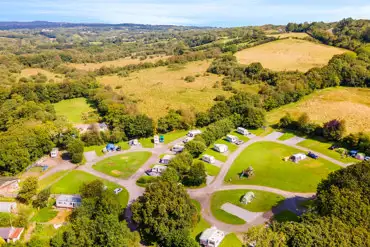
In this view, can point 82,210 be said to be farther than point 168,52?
No

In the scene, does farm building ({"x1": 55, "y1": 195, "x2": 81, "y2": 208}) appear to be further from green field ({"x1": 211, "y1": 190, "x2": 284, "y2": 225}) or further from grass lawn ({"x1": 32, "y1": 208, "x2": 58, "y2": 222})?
green field ({"x1": 211, "y1": 190, "x2": 284, "y2": 225})

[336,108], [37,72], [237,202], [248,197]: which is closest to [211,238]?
[237,202]

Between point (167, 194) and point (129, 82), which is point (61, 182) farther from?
point (129, 82)

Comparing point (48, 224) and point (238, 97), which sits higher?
point (238, 97)

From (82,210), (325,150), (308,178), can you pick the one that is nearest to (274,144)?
(325,150)

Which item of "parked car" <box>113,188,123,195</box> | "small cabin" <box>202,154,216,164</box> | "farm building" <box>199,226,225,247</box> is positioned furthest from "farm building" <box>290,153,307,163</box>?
"parked car" <box>113,188,123,195</box>

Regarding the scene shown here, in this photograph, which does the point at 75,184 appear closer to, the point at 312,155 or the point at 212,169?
the point at 212,169
